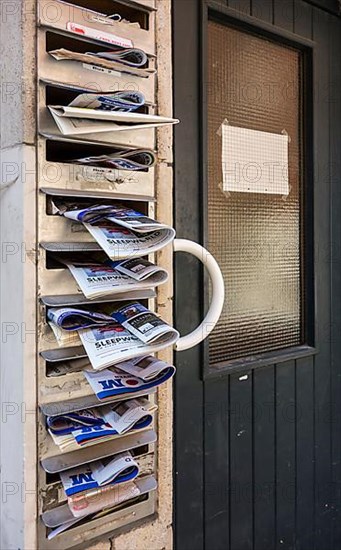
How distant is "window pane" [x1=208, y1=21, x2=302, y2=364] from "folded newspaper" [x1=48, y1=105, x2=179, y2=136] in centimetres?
40

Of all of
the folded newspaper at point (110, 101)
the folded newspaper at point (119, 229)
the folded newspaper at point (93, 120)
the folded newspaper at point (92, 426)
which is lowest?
the folded newspaper at point (92, 426)

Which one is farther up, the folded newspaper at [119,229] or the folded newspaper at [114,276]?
the folded newspaper at [119,229]

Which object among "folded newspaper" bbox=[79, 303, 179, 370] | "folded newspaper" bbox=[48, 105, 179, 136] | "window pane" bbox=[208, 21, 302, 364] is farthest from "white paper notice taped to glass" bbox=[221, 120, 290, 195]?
"folded newspaper" bbox=[79, 303, 179, 370]

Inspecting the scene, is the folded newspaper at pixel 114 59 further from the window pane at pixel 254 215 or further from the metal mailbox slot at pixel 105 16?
the window pane at pixel 254 215

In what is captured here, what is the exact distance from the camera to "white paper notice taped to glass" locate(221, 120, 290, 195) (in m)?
1.47

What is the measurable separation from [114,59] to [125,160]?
0.21 m

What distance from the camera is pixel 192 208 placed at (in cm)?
136

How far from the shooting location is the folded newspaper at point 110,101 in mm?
1010

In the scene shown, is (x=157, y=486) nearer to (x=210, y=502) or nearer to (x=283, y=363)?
(x=210, y=502)

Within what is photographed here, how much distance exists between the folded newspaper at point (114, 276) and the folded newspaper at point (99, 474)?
36 cm

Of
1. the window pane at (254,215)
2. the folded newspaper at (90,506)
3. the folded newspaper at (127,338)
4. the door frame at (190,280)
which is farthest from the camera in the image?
the window pane at (254,215)

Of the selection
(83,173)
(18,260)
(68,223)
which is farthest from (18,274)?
(83,173)

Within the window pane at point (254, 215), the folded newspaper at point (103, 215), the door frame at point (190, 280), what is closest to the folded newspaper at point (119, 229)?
the folded newspaper at point (103, 215)

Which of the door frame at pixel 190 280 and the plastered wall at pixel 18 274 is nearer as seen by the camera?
the plastered wall at pixel 18 274
